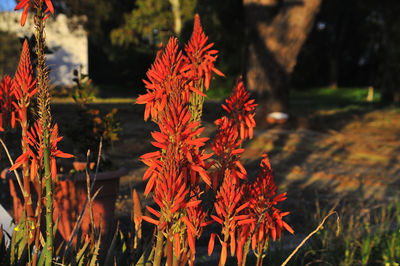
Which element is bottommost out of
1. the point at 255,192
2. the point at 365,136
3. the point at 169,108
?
the point at 365,136

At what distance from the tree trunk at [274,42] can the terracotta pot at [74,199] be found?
336 inches

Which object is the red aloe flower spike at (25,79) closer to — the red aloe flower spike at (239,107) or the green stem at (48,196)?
the green stem at (48,196)

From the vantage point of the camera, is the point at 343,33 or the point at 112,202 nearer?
the point at 112,202

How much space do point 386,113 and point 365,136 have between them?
5.02 meters

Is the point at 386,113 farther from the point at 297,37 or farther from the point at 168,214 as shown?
the point at 168,214

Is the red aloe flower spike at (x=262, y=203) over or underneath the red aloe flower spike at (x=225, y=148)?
underneath

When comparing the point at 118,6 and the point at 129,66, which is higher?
the point at 118,6

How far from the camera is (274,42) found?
12.1 metres

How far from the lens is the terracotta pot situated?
3.96 m

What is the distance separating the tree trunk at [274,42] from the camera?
11.9m

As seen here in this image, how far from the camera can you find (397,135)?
12.0m

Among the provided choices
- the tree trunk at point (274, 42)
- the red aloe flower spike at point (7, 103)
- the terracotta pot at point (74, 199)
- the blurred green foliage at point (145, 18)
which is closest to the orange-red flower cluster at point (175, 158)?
the red aloe flower spike at point (7, 103)

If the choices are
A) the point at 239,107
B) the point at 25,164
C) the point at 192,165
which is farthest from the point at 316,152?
the point at 192,165

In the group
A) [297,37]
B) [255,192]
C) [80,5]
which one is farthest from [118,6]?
[255,192]
